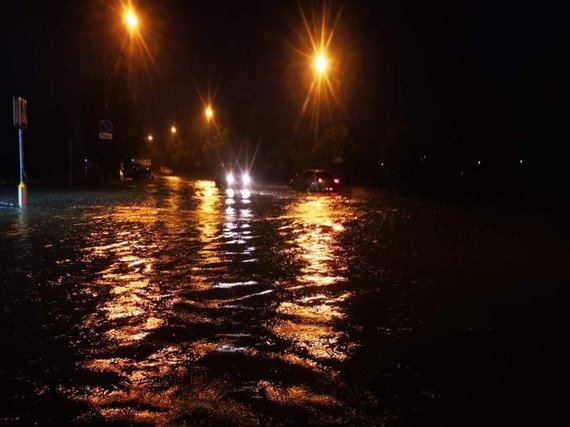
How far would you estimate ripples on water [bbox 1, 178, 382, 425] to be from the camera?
4.52m

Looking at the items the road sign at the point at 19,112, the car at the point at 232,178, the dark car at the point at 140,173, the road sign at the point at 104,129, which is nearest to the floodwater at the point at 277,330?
the road sign at the point at 19,112

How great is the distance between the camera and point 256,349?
18.8ft

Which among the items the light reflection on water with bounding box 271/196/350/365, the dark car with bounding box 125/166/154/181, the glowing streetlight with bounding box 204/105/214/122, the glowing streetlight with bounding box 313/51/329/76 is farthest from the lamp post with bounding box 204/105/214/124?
the light reflection on water with bounding box 271/196/350/365

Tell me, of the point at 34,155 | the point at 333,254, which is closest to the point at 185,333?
the point at 333,254

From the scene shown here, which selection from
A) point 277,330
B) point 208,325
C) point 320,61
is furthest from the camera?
point 320,61

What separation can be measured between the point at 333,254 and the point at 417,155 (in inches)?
1998

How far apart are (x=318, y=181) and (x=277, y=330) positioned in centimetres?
2803

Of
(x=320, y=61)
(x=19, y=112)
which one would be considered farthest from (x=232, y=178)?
(x=19, y=112)

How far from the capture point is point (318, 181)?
1345 inches

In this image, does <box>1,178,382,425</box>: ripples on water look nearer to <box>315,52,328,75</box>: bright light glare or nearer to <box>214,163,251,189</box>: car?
<box>315,52,328,75</box>: bright light glare

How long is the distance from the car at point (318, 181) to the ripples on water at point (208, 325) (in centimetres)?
2010

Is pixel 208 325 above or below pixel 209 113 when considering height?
below

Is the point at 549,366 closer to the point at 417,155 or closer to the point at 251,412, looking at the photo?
the point at 251,412

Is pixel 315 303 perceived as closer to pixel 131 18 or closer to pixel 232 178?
pixel 131 18
